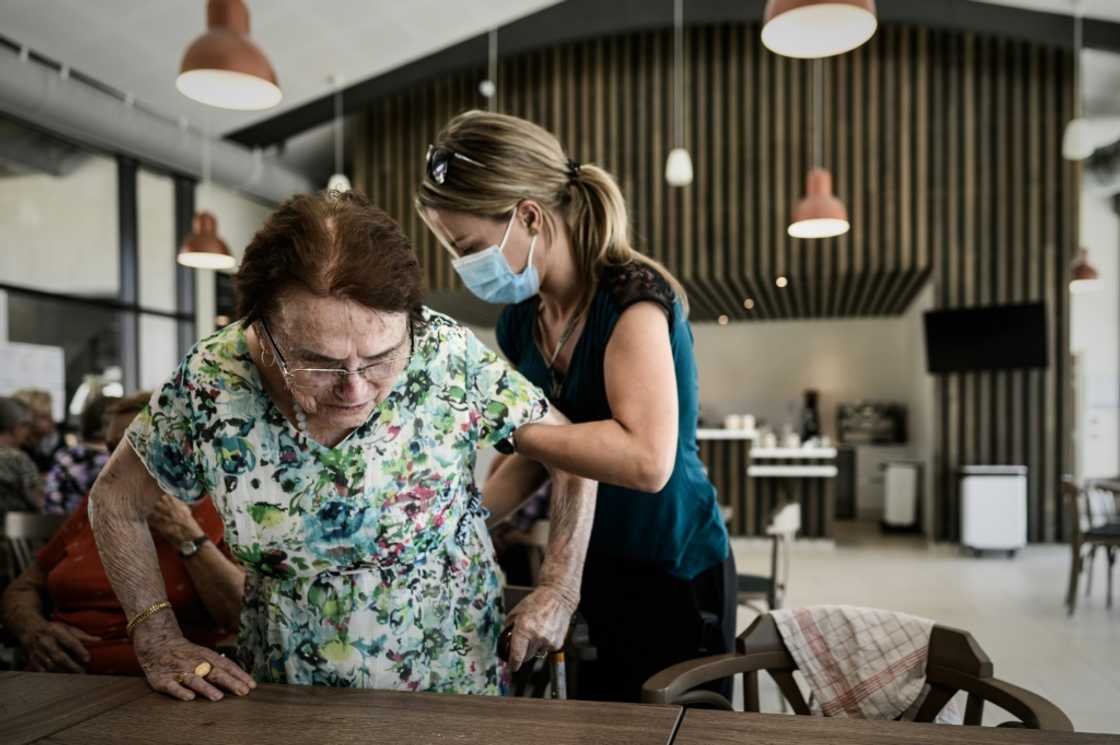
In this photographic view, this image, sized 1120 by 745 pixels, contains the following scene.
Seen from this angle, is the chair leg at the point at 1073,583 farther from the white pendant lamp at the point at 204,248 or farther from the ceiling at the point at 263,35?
the ceiling at the point at 263,35

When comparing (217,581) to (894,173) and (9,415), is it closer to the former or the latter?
(9,415)

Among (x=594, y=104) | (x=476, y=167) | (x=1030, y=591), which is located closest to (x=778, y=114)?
(x=594, y=104)

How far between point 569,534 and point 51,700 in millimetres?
799

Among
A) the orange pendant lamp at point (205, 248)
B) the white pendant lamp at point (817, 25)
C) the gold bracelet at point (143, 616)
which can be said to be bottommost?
the gold bracelet at point (143, 616)

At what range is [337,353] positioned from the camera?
43.4 inches

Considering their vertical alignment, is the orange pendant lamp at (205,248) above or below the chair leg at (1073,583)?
above

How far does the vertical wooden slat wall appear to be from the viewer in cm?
789

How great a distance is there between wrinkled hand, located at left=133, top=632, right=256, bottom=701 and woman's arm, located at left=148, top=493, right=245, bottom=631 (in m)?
0.61

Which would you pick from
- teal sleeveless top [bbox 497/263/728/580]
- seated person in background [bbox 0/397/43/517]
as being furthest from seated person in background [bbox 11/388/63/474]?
teal sleeveless top [bbox 497/263/728/580]

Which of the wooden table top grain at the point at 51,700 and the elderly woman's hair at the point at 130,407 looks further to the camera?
the elderly woman's hair at the point at 130,407

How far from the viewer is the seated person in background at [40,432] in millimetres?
5832

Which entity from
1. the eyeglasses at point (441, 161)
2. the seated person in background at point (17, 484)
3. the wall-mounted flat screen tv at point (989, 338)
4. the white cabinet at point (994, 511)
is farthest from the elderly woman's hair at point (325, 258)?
the wall-mounted flat screen tv at point (989, 338)

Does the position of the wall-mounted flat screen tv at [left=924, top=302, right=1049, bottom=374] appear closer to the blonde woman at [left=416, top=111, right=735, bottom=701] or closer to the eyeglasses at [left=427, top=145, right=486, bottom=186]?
the blonde woman at [left=416, top=111, right=735, bottom=701]

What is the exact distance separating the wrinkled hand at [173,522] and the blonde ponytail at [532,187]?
35.7 inches
